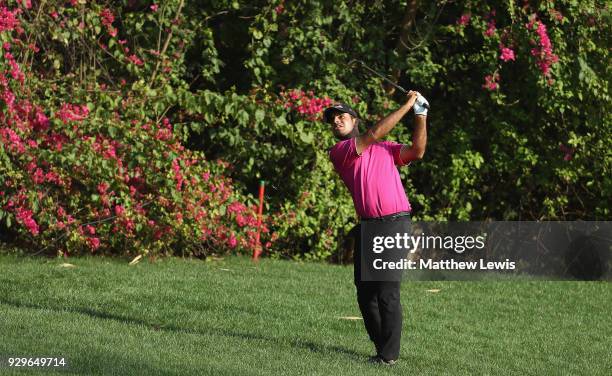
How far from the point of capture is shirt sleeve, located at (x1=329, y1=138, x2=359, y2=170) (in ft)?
24.5

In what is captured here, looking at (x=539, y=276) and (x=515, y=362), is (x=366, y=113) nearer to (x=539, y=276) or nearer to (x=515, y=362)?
(x=539, y=276)

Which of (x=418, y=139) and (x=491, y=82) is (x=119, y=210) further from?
(x=418, y=139)

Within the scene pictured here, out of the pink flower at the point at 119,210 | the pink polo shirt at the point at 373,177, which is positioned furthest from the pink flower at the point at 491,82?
the pink polo shirt at the point at 373,177

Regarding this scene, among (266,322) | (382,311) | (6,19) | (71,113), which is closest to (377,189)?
(382,311)

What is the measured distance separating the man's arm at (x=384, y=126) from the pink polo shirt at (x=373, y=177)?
58 mm

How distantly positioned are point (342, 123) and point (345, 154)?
0.93 feet

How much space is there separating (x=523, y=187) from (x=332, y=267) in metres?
3.20

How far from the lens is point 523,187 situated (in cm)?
1473

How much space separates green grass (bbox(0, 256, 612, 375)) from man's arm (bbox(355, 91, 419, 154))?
1.51 metres

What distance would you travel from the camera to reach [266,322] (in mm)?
9008

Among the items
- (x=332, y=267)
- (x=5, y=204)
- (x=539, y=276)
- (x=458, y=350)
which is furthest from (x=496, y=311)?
(x=5, y=204)

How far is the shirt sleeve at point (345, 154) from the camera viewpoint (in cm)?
746
